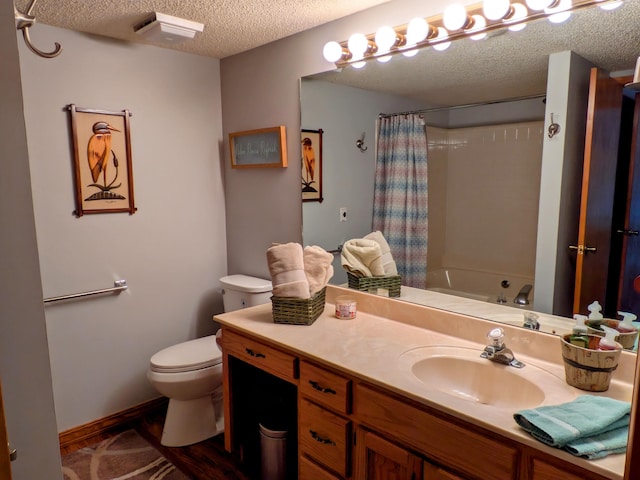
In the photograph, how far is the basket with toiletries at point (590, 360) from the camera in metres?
1.31

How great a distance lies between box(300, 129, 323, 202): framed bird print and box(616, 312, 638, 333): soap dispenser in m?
1.46

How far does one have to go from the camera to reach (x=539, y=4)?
1.54 metres

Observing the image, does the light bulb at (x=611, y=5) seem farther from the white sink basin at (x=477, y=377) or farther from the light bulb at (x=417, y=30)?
the white sink basin at (x=477, y=377)

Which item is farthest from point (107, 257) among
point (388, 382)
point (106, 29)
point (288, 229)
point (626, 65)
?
point (626, 65)

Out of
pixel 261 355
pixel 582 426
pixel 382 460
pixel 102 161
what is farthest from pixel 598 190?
pixel 102 161

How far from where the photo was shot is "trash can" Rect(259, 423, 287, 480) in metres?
1.98

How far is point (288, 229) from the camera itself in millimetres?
2566

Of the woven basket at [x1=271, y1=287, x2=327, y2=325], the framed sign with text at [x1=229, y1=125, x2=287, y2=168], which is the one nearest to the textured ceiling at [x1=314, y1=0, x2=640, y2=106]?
the framed sign with text at [x1=229, y1=125, x2=287, y2=168]

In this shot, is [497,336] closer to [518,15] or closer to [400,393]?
[400,393]

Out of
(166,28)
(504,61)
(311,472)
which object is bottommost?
(311,472)

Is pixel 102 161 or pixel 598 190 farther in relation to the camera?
pixel 102 161

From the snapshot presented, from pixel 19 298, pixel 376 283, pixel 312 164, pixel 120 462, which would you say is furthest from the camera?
pixel 312 164

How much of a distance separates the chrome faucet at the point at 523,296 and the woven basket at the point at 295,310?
85 cm

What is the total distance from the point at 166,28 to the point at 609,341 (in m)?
2.26
